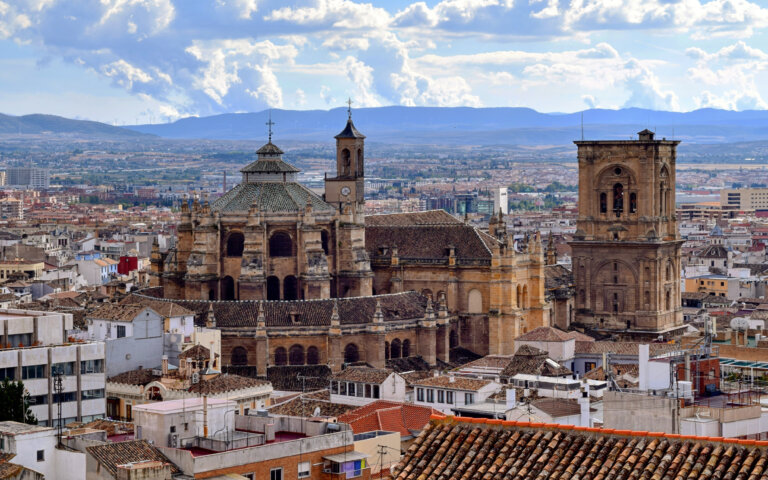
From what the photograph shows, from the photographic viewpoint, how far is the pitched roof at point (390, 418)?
211 feet

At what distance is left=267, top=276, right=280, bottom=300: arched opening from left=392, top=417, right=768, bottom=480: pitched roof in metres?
65.6

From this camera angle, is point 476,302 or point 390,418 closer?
point 390,418

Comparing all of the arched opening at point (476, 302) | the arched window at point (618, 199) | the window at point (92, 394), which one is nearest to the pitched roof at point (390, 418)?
the window at point (92, 394)

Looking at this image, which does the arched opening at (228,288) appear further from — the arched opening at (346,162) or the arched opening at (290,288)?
the arched opening at (346,162)

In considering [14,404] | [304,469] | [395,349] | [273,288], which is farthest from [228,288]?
[304,469]

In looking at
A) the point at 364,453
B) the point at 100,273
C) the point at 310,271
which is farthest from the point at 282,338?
the point at 100,273

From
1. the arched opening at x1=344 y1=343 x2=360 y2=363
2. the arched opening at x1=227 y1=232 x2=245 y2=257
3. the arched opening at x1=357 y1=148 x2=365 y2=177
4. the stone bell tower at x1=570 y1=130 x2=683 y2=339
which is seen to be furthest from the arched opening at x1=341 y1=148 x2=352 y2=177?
the arched opening at x1=344 y1=343 x2=360 y2=363

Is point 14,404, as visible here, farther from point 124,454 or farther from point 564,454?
point 564,454

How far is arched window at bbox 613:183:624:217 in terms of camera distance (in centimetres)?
11400

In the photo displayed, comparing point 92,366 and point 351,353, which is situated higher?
point 92,366

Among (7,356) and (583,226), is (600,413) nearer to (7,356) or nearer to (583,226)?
(7,356)

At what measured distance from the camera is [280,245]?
98750 millimetres

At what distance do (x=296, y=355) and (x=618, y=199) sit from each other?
103ft

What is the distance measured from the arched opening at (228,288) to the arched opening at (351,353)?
1006 cm
